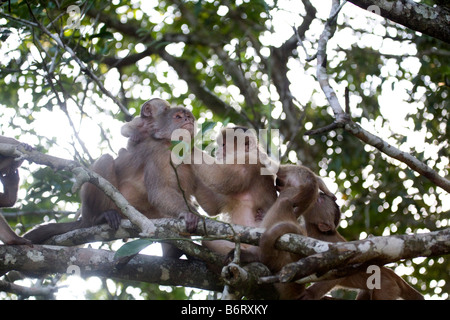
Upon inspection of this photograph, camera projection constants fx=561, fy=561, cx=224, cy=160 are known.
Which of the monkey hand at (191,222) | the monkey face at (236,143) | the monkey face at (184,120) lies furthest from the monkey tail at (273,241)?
the monkey face at (184,120)

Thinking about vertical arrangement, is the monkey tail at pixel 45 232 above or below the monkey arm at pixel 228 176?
below

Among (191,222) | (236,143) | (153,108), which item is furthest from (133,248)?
(153,108)

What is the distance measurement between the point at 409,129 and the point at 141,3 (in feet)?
19.6

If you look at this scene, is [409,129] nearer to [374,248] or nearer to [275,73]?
[275,73]

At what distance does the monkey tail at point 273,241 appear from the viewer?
190 inches

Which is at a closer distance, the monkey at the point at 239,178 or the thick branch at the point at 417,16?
the thick branch at the point at 417,16

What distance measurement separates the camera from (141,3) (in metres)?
11.4

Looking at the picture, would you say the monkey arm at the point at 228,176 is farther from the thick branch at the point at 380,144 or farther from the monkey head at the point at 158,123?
the thick branch at the point at 380,144

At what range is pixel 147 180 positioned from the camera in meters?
6.66

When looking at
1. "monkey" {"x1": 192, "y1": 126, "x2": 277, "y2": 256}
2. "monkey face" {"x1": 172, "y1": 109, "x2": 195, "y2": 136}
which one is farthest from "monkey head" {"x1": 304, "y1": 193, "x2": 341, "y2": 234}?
"monkey face" {"x1": 172, "y1": 109, "x2": 195, "y2": 136}

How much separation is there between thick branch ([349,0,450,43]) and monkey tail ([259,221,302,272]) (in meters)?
2.04

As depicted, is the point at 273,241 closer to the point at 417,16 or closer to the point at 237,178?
the point at 237,178

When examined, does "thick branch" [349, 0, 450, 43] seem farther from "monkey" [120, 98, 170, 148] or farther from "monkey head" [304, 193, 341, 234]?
"monkey" [120, 98, 170, 148]
